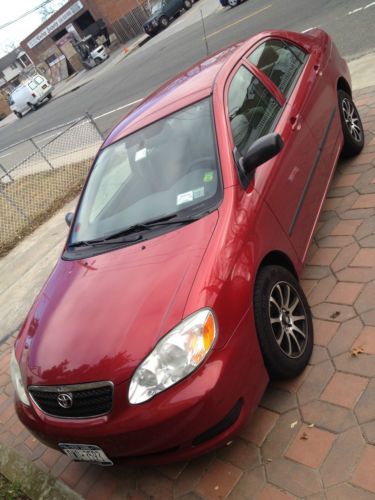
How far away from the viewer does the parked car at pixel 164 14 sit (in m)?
26.7

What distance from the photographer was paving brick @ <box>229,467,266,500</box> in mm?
2285

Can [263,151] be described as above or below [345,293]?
above

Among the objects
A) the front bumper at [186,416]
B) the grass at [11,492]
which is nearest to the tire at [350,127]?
the front bumper at [186,416]

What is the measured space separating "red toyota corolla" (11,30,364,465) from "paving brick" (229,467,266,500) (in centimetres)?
31

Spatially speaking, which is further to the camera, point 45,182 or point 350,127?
point 45,182

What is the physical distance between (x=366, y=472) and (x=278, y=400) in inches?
25.8

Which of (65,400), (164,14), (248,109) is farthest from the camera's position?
(164,14)

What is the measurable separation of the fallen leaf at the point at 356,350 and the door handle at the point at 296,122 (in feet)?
5.53

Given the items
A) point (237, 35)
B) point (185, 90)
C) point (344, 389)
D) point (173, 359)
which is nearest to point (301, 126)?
point (185, 90)

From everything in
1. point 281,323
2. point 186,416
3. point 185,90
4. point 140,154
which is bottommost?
point 281,323

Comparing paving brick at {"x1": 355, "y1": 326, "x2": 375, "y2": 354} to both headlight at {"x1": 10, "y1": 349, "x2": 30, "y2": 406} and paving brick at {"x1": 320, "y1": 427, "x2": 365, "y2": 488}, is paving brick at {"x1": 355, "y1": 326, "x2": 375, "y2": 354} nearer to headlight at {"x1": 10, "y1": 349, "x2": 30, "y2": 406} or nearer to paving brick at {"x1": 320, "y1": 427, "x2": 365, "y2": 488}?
paving brick at {"x1": 320, "y1": 427, "x2": 365, "y2": 488}

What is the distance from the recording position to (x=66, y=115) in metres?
19.3

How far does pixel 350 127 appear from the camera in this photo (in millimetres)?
4441

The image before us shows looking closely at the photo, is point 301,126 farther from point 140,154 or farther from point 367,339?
point 367,339
